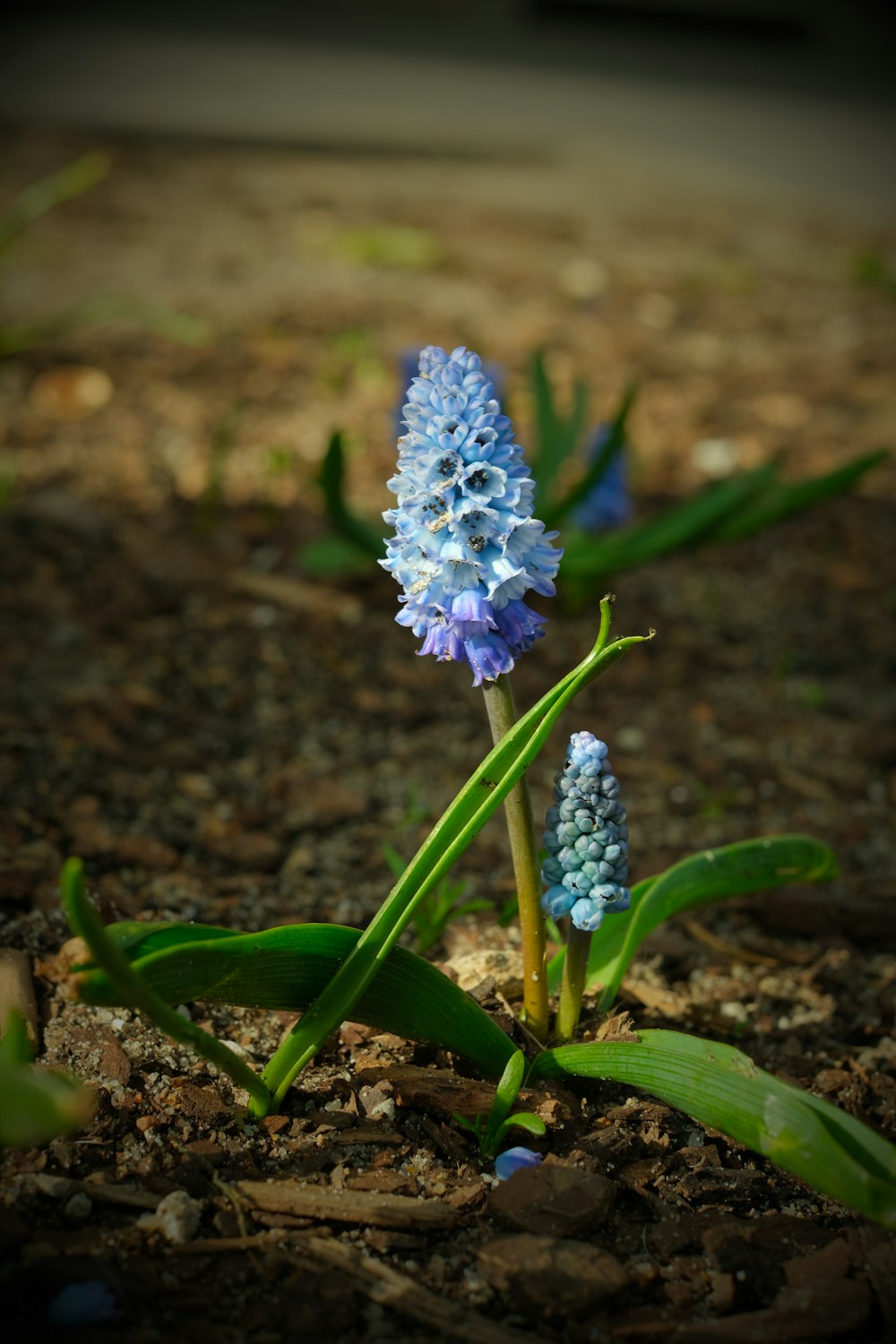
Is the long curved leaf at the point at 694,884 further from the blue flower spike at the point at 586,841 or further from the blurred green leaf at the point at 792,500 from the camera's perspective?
the blurred green leaf at the point at 792,500

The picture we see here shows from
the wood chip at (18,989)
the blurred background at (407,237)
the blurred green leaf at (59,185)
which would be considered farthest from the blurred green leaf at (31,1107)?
the blurred green leaf at (59,185)

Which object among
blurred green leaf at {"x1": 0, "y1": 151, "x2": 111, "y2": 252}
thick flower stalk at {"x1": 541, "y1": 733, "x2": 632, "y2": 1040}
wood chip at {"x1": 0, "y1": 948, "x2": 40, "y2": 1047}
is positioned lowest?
wood chip at {"x1": 0, "y1": 948, "x2": 40, "y2": 1047}

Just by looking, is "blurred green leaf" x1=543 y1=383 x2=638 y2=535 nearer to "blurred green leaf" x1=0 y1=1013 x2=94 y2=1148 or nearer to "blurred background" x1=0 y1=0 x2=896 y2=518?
"blurred background" x1=0 y1=0 x2=896 y2=518

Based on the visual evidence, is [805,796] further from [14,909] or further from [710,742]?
[14,909]

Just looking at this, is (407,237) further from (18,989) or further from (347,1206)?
(347,1206)

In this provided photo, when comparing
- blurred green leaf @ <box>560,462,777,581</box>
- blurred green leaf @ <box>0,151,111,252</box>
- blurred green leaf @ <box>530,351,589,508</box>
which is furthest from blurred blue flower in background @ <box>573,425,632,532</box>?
blurred green leaf @ <box>0,151,111,252</box>

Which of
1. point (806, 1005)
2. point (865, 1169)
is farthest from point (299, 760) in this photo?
point (865, 1169)
